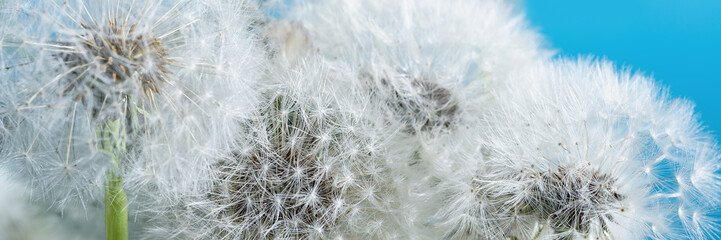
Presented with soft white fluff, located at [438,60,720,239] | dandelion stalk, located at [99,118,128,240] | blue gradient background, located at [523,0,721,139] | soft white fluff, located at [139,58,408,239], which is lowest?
dandelion stalk, located at [99,118,128,240]

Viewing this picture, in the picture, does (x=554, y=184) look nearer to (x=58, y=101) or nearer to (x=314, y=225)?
(x=314, y=225)

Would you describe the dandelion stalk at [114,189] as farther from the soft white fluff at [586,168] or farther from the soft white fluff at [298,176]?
the soft white fluff at [586,168]

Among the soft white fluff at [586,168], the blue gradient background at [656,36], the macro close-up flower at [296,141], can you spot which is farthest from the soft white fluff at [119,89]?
the blue gradient background at [656,36]

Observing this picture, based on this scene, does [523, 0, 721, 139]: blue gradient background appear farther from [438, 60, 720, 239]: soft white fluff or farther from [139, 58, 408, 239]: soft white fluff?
[139, 58, 408, 239]: soft white fluff

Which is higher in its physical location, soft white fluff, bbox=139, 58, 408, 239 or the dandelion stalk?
soft white fluff, bbox=139, 58, 408, 239

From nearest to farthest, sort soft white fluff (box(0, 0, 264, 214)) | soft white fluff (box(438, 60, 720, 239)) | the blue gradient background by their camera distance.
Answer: soft white fluff (box(0, 0, 264, 214)), soft white fluff (box(438, 60, 720, 239)), the blue gradient background

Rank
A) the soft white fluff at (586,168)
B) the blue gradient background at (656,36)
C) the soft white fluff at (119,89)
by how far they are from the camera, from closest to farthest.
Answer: the soft white fluff at (119,89), the soft white fluff at (586,168), the blue gradient background at (656,36)

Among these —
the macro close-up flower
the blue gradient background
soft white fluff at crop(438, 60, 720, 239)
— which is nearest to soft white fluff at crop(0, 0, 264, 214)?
the macro close-up flower
